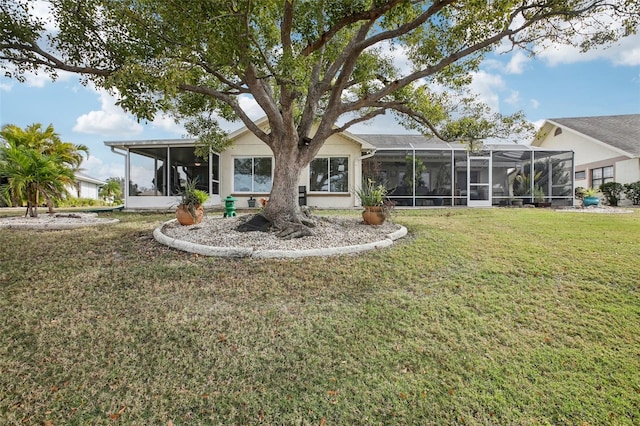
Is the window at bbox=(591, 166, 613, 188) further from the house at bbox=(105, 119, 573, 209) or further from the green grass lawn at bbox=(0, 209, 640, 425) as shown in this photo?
the green grass lawn at bbox=(0, 209, 640, 425)

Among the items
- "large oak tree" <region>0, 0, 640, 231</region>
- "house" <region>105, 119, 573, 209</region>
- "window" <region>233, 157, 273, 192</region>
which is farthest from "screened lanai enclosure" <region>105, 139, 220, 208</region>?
"large oak tree" <region>0, 0, 640, 231</region>

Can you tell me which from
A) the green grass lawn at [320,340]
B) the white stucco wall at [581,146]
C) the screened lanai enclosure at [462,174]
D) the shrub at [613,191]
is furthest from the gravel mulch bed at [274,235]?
the white stucco wall at [581,146]

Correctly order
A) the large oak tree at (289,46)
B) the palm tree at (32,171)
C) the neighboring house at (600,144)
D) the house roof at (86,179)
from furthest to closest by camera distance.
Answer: the house roof at (86,179)
the neighboring house at (600,144)
the palm tree at (32,171)
the large oak tree at (289,46)

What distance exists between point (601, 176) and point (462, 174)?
9.89m

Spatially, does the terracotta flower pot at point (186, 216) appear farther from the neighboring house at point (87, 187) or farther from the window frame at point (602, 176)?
the neighboring house at point (87, 187)

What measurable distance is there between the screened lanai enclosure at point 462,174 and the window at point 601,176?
403cm

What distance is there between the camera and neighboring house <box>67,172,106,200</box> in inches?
998

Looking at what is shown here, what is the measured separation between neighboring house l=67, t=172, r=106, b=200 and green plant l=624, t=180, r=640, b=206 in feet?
115

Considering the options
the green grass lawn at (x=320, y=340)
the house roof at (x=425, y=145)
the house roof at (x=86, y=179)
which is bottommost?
the green grass lawn at (x=320, y=340)

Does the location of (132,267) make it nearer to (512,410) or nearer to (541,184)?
(512,410)

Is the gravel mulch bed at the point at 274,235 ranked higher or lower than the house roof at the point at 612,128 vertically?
lower

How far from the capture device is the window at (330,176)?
14148 millimetres

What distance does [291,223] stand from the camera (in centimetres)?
661

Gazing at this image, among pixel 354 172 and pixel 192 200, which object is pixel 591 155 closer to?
pixel 354 172
